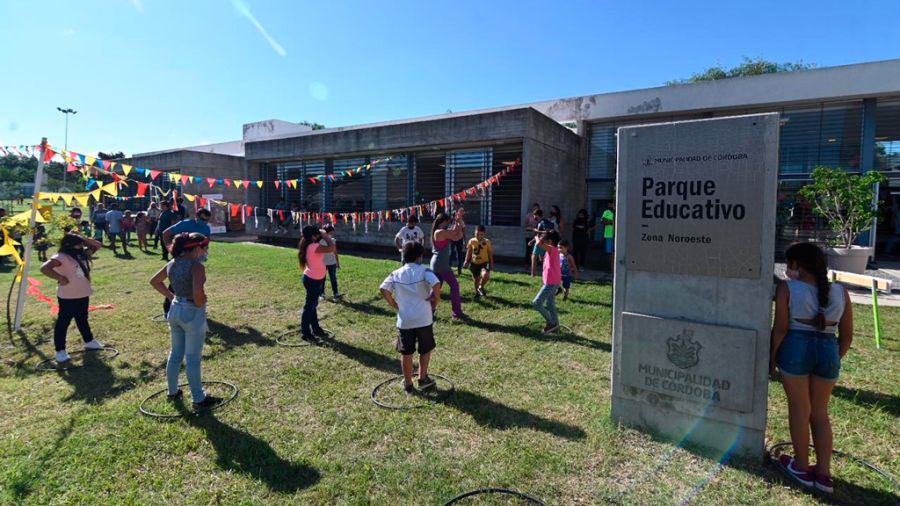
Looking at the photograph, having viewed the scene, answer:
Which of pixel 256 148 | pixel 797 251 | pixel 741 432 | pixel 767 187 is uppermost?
pixel 256 148

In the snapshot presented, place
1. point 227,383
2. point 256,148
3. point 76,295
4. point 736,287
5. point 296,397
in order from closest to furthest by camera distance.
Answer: point 736,287 < point 296,397 < point 227,383 < point 76,295 < point 256,148

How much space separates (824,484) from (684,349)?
43.7 inches

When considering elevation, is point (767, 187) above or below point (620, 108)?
below

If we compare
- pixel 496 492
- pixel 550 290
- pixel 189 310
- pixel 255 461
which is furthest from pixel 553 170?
pixel 255 461

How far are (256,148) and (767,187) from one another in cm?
2015

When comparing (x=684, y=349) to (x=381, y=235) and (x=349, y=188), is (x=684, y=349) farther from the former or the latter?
(x=349, y=188)

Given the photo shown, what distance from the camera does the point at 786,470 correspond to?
327cm

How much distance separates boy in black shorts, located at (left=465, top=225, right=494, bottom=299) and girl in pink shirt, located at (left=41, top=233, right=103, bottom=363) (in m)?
5.60

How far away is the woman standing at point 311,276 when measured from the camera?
6.58 m

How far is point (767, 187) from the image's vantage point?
3.33 meters

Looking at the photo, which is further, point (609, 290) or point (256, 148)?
point (256, 148)

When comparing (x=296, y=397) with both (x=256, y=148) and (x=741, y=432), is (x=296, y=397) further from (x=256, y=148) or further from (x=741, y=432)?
(x=256, y=148)

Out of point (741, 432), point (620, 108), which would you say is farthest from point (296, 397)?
point (620, 108)

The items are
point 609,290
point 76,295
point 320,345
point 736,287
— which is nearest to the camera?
point 736,287
